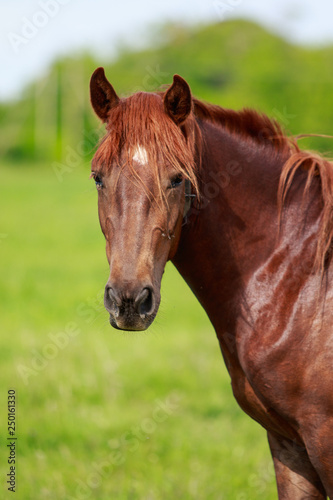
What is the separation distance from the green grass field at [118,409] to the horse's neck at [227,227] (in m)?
0.26

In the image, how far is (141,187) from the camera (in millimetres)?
2471

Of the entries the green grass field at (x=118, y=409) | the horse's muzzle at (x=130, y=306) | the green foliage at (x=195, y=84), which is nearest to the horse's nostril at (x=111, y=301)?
the horse's muzzle at (x=130, y=306)

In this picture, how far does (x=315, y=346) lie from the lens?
261 centimetres

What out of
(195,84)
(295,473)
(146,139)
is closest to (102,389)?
(295,473)

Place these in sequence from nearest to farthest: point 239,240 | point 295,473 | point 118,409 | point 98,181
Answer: point 98,181, point 239,240, point 295,473, point 118,409

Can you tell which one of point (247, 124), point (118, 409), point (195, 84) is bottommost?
point (195, 84)

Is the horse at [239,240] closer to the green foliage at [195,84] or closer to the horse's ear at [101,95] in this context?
the horse's ear at [101,95]

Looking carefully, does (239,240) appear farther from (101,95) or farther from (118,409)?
(118,409)

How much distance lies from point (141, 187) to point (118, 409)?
4064 millimetres

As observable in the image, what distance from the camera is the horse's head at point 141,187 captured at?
7.77 feet

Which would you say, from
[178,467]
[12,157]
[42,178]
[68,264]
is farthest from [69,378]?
[12,157]

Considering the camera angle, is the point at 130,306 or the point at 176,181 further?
the point at 176,181

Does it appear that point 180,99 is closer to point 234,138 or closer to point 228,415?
point 234,138

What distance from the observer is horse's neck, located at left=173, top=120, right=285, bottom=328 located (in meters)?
2.86
